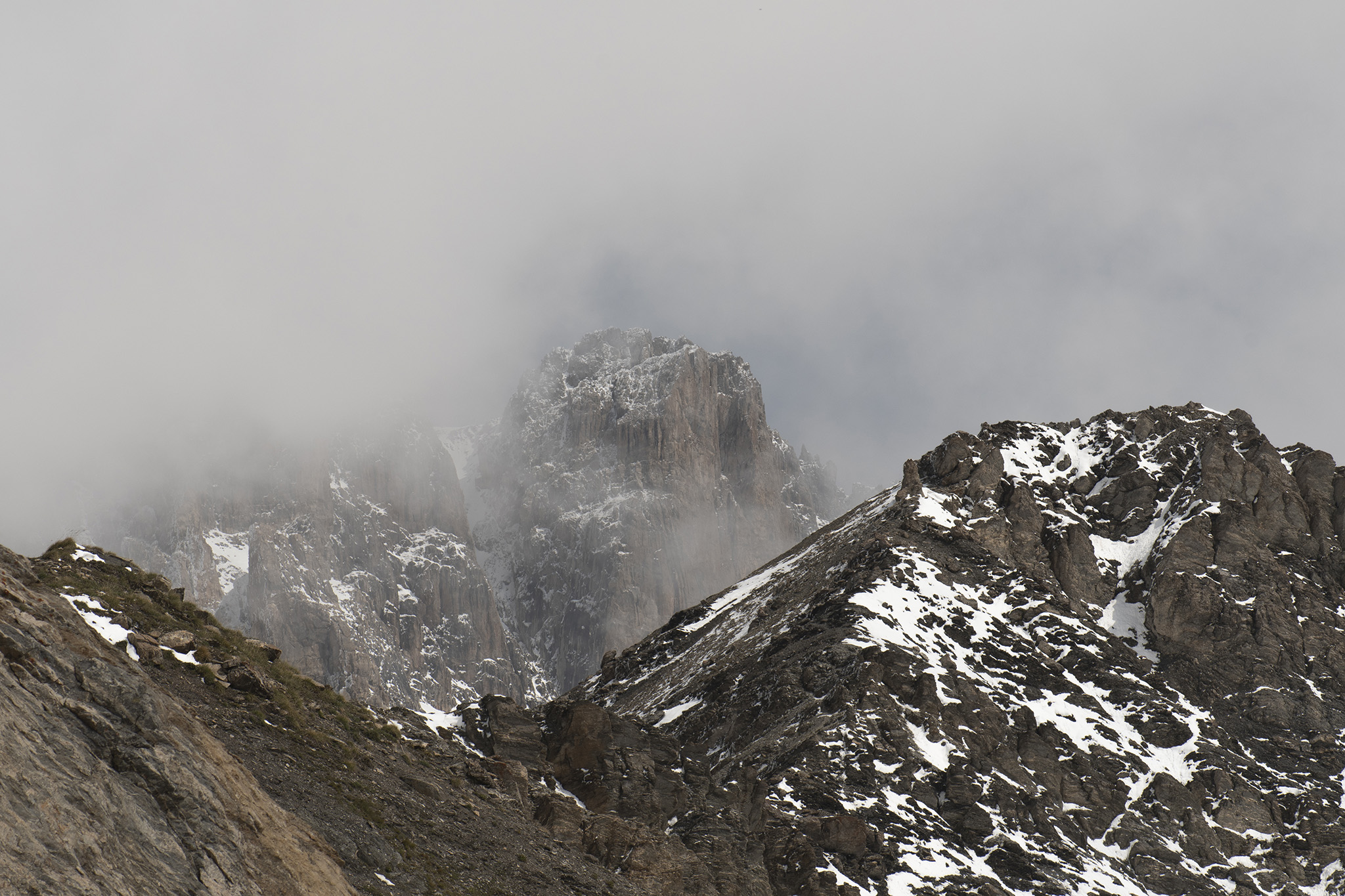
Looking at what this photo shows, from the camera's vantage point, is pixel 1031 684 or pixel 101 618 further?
pixel 1031 684

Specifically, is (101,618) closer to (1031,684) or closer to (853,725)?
(853,725)

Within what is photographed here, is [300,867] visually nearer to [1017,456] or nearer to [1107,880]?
[1107,880]

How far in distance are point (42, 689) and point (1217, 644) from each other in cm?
12850

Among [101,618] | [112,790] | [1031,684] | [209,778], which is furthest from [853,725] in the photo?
[112,790]

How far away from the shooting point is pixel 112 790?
2091 centimetres

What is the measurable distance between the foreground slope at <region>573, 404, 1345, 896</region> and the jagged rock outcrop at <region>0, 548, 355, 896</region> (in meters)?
31.4

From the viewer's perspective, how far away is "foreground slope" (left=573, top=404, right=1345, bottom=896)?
78.8 m

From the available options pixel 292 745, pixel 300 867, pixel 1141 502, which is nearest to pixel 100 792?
pixel 300 867

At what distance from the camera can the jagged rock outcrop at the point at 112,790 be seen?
730 inches

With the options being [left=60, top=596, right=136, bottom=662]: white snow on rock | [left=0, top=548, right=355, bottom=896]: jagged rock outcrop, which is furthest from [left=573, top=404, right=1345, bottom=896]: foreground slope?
[left=0, top=548, right=355, bottom=896]: jagged rock outcrop

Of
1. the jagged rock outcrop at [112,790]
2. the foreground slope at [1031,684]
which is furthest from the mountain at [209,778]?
the foreground slope at [1031,684]

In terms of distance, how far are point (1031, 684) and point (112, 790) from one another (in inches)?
3982

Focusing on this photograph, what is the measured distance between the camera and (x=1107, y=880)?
8381 centimetres

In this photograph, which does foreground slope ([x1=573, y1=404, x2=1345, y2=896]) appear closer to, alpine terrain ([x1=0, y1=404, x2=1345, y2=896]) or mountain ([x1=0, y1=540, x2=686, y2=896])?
alpine terrain ([x1=0, y1=404, x2=1345, y2=896])
